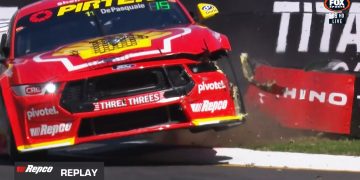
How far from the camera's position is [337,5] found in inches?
475

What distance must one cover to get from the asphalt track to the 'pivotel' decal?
57 centimetres

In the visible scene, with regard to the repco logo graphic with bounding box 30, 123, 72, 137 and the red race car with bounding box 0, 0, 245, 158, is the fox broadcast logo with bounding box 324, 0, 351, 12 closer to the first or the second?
the red race car with bounding box 0, 0, 245, 158

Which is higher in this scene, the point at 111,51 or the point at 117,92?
the point at 111,51

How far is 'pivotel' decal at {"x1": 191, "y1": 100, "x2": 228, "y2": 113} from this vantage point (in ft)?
26.0

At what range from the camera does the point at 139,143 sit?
10.3 metres

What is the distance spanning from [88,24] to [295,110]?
2839 mm

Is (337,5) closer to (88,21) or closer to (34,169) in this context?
(88,21)

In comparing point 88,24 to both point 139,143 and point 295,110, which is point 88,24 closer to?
point 139,143

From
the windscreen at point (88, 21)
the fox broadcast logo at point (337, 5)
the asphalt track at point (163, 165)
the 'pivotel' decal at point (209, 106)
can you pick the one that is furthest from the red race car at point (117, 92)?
the fox broadcast logo at point (337, 5)

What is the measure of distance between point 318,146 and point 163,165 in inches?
83.4

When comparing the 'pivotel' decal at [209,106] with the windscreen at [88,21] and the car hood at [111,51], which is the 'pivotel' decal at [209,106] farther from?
the windscreen at [88,21]

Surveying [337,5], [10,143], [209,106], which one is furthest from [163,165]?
[337,5]

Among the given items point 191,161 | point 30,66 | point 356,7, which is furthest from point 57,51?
point 356,7

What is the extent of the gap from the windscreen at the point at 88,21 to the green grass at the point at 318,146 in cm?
176
